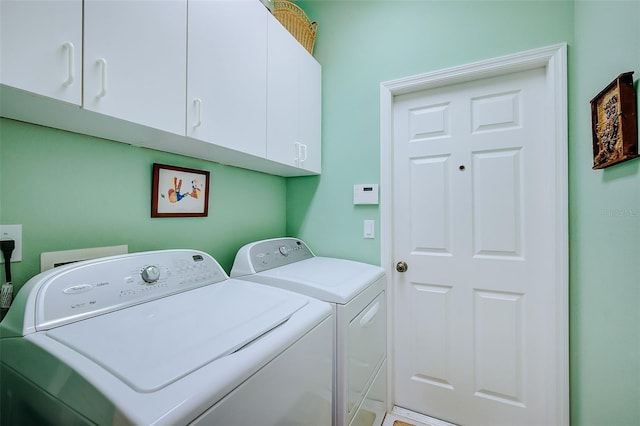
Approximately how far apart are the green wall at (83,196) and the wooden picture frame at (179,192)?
0.10ft

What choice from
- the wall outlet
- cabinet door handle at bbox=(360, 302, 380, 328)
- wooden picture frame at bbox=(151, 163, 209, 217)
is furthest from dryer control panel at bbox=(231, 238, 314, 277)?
the wall outlet

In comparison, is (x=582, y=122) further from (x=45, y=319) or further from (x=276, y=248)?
(x=45, y=319)

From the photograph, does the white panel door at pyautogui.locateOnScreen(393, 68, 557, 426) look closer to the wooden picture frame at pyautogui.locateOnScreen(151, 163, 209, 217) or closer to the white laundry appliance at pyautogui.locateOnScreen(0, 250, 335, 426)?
the white laundry appliance at pyautogui.locateOnScreen(0, 250, 335, 426)

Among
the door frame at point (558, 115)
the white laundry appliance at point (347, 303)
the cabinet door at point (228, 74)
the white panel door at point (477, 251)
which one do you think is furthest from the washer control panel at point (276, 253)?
the door frame at point (558, 115)

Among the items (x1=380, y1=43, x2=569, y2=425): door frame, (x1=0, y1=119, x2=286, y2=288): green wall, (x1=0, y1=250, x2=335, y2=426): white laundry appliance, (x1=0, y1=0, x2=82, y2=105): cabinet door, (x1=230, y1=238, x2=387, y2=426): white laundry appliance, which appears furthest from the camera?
(x1=380, y1=43, x2=569, y2=425): door frame

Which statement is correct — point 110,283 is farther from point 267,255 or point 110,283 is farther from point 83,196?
point 267,255

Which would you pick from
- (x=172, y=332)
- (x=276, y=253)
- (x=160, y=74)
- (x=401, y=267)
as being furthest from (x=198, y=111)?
(x=401, y=267)

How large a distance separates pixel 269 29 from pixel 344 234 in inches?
52.1

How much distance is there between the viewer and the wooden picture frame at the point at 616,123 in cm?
93

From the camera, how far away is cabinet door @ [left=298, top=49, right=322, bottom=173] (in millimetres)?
1745

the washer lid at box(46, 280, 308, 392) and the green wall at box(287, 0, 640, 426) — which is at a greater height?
the green wall at box(287, 0, 640, 426)

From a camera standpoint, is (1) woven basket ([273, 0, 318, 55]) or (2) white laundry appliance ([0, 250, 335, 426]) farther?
(1) woven basket ([273, 0, 318, 55])

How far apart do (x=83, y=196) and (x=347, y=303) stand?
1.12 m

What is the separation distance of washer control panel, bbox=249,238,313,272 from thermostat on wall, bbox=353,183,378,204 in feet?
1.67
